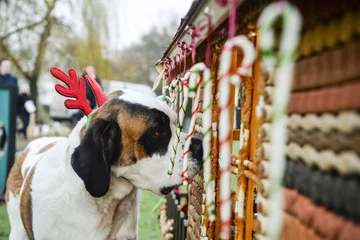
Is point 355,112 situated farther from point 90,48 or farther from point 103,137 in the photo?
point 90,48

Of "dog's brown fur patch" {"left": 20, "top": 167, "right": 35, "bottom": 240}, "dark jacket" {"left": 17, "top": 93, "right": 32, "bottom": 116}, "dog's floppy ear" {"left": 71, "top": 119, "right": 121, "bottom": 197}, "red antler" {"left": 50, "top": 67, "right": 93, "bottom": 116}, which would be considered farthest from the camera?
"dark jacket" {"left": 17, "top": 93, "right": 32, "bottom": 116}

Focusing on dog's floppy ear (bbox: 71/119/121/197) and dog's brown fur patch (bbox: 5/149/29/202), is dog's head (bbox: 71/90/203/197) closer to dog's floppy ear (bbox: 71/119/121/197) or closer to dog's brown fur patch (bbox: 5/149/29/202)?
dog's floppy ear (bbox: 71/119/121/197)

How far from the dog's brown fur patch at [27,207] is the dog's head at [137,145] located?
690mm

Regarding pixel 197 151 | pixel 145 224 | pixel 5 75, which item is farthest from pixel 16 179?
pixel 5 75

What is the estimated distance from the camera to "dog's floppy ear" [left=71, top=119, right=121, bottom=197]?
2.48 m

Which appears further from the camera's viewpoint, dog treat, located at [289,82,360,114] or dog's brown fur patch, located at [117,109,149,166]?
dog's brown fur patch, located at [117,109,149,166]

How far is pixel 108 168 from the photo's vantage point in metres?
2.54

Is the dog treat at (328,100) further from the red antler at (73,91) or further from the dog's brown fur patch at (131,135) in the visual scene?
the red antler at (73,91)

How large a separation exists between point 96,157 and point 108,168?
0.35 ft

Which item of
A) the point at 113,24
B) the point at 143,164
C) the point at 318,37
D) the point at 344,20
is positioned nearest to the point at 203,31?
the point at 318,37

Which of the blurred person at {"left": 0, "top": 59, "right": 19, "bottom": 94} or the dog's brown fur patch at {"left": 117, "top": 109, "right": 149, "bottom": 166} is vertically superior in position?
the blurred person at {"left": 0, "top": 59, "right": 19, "bottom": 94}

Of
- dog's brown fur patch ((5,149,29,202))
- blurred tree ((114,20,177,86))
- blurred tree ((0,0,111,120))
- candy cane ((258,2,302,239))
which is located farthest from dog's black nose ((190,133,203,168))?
blurred tree ((114,20,177,86))

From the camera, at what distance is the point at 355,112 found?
983mm

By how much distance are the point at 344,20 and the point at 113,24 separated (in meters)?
15.3
